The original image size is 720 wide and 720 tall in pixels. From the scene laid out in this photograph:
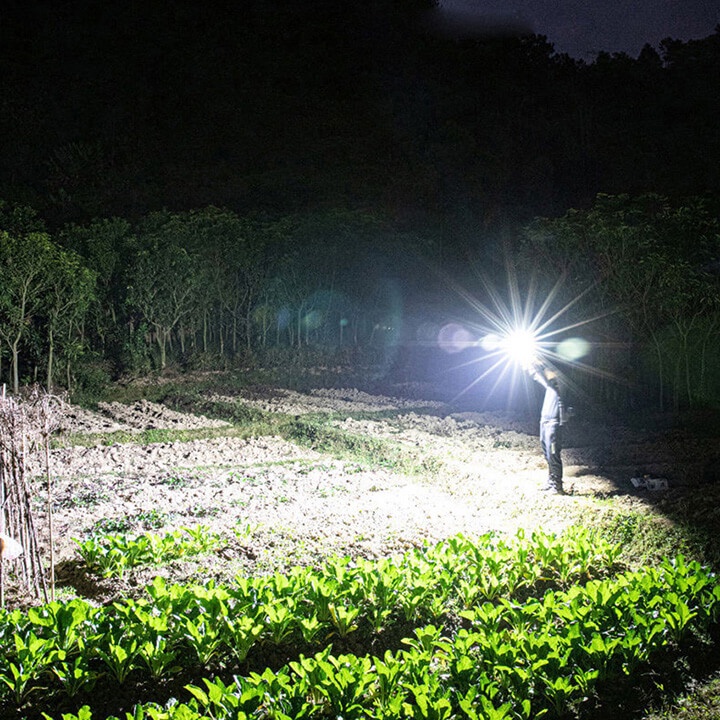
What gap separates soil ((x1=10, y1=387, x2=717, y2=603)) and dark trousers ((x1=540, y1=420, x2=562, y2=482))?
0.28m

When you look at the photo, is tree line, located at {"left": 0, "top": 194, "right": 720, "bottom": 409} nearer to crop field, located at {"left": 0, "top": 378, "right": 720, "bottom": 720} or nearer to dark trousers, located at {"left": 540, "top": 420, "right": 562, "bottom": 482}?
crop field, located at {"left": 0, "top": 378, "right": 720, "bottom": 720}

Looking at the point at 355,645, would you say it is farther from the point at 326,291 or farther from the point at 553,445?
the point at 326,291

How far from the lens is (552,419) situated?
801 cm

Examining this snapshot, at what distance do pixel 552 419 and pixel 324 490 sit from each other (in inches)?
110

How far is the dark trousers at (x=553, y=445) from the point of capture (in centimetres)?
801

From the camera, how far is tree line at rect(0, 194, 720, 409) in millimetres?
14406

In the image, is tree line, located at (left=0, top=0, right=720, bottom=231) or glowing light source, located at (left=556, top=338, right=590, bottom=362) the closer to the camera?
glowing light source, located at (left=556, top=338, right=590, bottom=362)

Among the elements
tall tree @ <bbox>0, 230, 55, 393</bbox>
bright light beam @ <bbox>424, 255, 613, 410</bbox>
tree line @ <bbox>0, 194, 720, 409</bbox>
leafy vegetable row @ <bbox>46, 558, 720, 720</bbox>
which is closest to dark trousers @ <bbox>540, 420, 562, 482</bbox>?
leafy vegetable row @ <bbox>46, 558, 720, 720</bbox>

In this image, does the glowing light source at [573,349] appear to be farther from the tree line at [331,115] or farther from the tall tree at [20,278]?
the tree line at [331,115]

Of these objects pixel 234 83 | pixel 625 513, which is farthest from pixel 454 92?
pixel 625 513

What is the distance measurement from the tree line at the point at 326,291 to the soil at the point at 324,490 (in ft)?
10.5

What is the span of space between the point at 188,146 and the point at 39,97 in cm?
694

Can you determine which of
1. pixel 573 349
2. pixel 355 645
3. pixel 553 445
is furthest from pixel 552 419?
pixel 573 349

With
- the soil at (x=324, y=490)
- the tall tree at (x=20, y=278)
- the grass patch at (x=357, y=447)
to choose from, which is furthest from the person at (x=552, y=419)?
the tall tree at (x=20, y=278)
